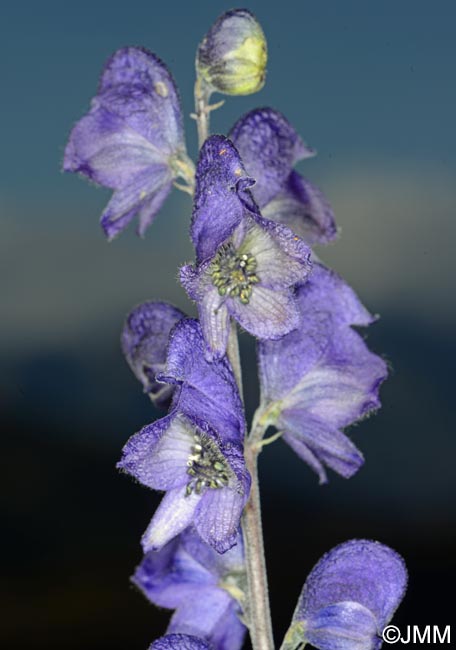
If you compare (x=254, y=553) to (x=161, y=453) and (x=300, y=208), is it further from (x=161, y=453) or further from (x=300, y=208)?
(x=300, y=208)

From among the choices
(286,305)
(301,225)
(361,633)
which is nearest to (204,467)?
(286,305)

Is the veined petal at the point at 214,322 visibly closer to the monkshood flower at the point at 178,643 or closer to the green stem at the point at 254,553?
the green stem at the point at 254,553

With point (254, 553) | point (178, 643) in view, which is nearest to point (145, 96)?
point (254, 553)

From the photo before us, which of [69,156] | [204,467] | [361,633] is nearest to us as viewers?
[204,467]

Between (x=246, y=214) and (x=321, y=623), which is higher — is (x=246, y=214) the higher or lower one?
the higher one

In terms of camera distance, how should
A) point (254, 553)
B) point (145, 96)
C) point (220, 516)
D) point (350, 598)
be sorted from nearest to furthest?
point (220, 516) → point (254, 553) → point (350, 598) → point (145, 96)

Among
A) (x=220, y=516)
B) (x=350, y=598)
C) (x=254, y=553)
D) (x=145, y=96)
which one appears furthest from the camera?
(x=145, y=96)

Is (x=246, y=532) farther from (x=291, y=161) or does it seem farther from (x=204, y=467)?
(x=291, y=161)

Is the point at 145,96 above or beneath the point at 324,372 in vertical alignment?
above
